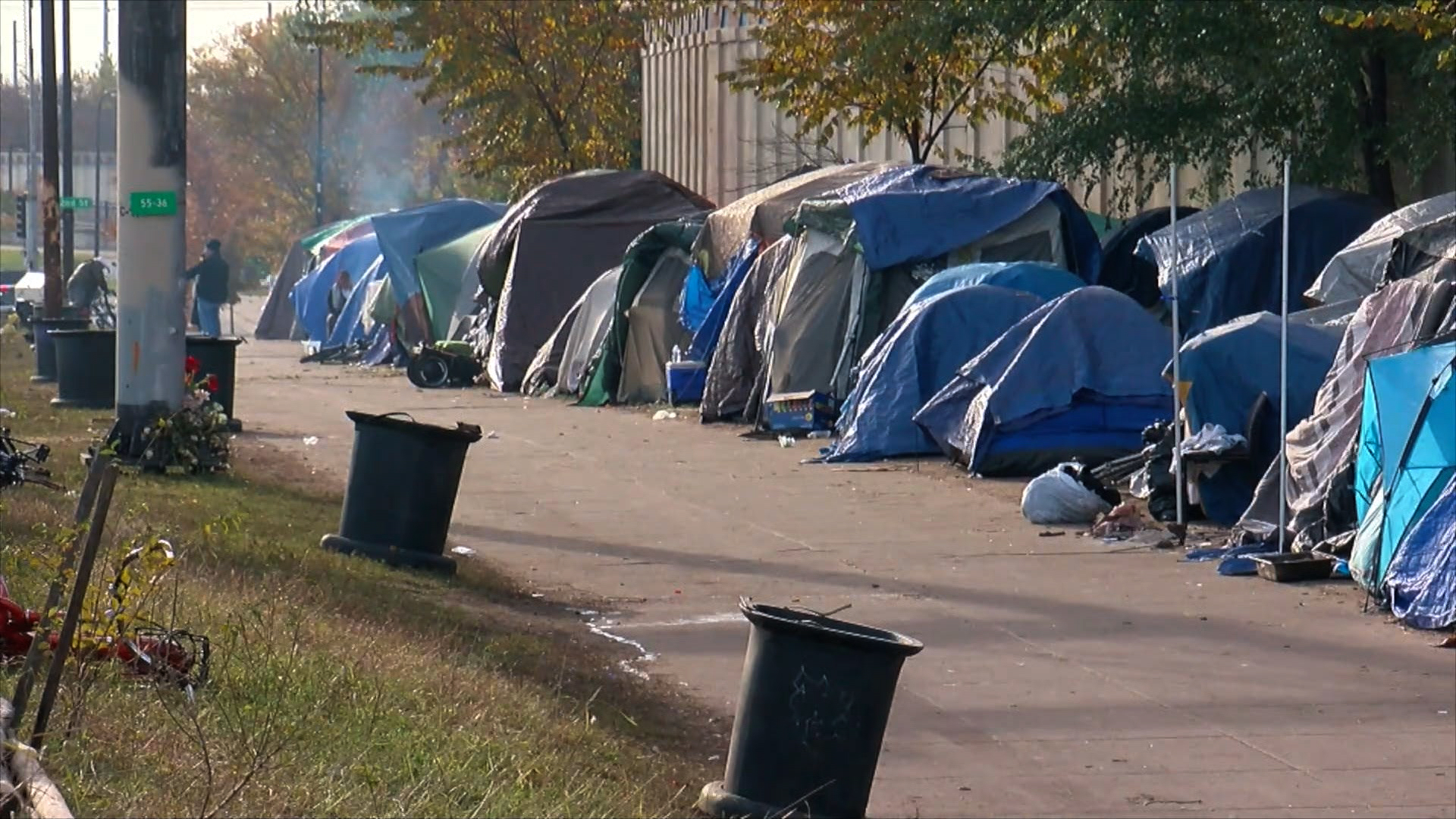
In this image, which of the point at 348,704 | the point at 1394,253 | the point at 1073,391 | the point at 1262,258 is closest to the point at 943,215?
the point at 1262,258

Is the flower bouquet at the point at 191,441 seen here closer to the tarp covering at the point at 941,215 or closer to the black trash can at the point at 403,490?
the black trash can at the point at 403,490

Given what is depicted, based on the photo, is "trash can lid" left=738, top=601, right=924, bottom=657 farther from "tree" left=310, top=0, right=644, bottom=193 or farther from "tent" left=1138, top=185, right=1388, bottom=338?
"tree" left=310, top=0, right=644, bottom=193

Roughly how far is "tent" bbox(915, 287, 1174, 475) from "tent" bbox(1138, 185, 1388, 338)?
1719mm

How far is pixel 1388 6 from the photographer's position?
14797 mm

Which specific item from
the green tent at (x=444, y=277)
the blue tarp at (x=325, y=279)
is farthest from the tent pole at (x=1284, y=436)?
the blue tarp at (x=325, y=279)

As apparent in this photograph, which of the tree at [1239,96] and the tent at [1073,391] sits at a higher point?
the tree at [1239,96]

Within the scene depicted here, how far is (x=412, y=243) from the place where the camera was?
30594 mm

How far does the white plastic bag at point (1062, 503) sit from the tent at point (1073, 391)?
202 cm

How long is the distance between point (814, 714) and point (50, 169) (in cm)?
2444

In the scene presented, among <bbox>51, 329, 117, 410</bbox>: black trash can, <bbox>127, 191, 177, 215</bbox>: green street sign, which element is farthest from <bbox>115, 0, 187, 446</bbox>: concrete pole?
<bbox>51, 329, 117, 410</bbox>: black trash can

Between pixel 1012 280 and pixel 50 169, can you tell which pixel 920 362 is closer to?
pixel 1012 280

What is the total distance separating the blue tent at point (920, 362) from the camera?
16.2m

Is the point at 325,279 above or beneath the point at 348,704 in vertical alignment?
above

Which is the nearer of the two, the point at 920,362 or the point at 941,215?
the point at 920,362
